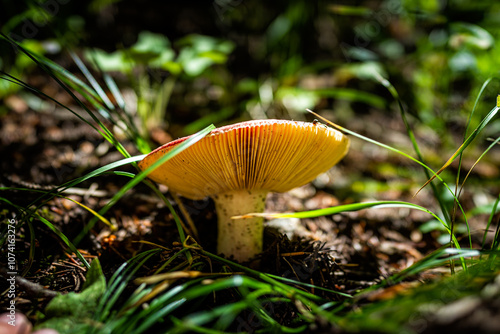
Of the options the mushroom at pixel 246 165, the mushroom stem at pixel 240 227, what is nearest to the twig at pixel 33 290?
the mushroom at pixel 246 165

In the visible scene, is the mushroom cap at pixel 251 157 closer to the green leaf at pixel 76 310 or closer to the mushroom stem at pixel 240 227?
the mushroom stem at pixel 240 227

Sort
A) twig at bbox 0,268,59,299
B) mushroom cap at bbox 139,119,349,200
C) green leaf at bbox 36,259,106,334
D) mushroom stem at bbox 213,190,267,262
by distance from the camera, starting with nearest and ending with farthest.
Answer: green leaf at bbox 36,259,106,334
twig at bbox 0,268,59,299
mushroom cap at bbox 139,119,349,200
mushroom stem at bbox 213,190,267,262

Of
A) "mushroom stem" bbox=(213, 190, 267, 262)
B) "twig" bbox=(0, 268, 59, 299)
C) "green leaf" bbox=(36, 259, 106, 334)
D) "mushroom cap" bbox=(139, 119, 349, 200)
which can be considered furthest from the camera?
Answer: "mushroom stem" bbox=(213, 190, 267, 262)

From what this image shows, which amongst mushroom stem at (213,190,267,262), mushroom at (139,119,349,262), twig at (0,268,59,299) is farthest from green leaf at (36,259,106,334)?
mushroom stem at (213,190,267,262)

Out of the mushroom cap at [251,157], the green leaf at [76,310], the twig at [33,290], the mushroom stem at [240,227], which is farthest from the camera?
the mushroom stem at [240,227]

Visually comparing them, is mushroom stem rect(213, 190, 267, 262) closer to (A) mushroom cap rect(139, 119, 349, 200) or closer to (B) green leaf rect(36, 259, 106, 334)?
(A) mushroom cap rect(139, 119, 349, 200)

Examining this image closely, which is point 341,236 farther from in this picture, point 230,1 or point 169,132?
point 230,1

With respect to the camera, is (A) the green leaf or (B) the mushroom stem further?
(B) the mushroom stem
